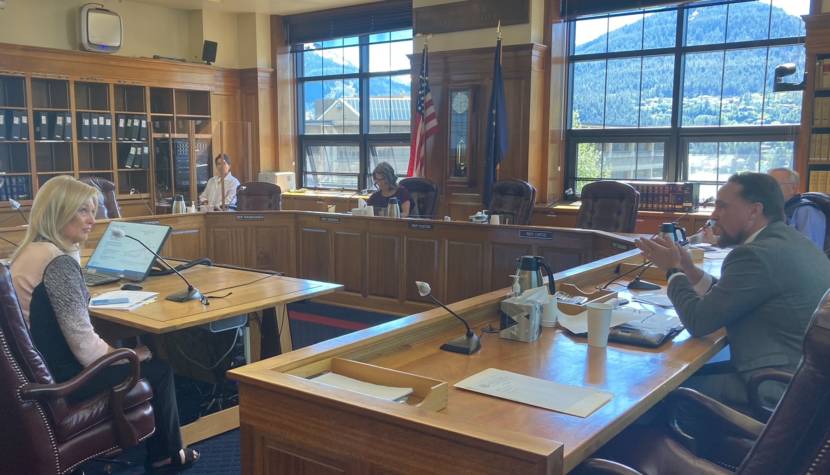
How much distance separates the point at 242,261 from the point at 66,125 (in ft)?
10.4

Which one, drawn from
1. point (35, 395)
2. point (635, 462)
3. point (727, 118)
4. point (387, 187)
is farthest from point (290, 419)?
point (727, 118)

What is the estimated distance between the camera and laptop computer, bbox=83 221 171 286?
373cm

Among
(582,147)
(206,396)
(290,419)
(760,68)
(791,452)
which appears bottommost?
(206,396)

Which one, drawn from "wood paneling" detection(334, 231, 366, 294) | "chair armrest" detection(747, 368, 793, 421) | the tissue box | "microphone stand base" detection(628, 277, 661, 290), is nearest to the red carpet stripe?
"wood paneling" detection(334, 231, 366, 294)

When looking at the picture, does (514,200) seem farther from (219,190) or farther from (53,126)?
(53,126)

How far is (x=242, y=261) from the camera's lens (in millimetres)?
6711

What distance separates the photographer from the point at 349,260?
20.3 ft

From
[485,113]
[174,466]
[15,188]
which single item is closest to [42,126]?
[15,188]

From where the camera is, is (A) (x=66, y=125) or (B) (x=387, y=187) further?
(A) (x=66, y=125)

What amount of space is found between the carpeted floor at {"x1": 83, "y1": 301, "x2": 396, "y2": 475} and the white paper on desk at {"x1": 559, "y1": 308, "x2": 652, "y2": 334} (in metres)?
1.60

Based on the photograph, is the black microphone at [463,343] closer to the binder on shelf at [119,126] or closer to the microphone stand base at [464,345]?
the microphone stand base at [464,345]

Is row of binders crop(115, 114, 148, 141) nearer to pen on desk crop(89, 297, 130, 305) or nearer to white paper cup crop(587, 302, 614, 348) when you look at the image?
pen on desk crop(89, 297, 130, 305)

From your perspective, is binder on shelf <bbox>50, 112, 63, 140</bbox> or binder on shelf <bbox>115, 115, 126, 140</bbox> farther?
binder on shelf <bbox>115, 115, 126, 140</bbox>

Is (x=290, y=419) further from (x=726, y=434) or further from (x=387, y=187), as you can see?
(x=387, y=187)
